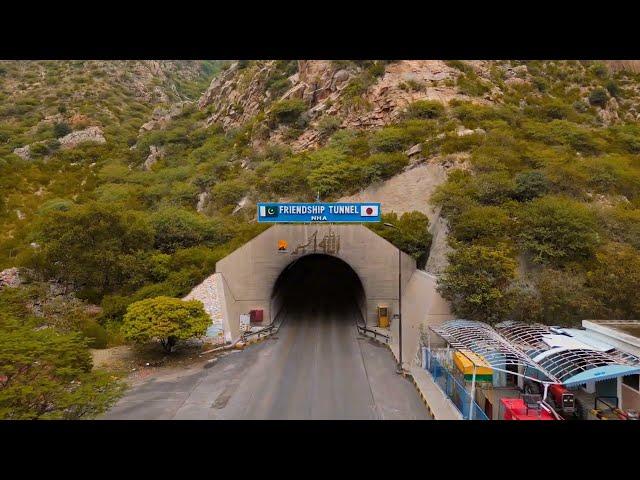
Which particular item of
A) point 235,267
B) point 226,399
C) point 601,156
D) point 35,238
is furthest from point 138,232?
point 601,156

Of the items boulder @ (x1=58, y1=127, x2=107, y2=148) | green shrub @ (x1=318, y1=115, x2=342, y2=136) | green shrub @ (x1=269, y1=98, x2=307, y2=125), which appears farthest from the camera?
boulder @ (x1=58, y1=127, x2=107, y2=148)

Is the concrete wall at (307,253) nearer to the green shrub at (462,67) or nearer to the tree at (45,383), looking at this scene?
the tree at (45,383)

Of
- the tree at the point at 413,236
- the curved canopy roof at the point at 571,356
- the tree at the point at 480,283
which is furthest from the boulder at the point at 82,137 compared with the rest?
the curved canopy roof at the point at 571,356

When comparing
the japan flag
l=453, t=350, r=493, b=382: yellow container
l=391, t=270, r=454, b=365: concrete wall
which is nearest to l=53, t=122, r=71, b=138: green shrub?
the japan flag

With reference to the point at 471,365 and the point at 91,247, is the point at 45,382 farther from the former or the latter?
the point at 91,247

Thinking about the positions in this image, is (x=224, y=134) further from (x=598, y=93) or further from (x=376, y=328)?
(x=598, y=93)

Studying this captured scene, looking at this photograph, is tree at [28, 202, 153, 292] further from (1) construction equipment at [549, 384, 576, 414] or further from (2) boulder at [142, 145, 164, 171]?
(2) boulder at [142, 145, 164, 171]
